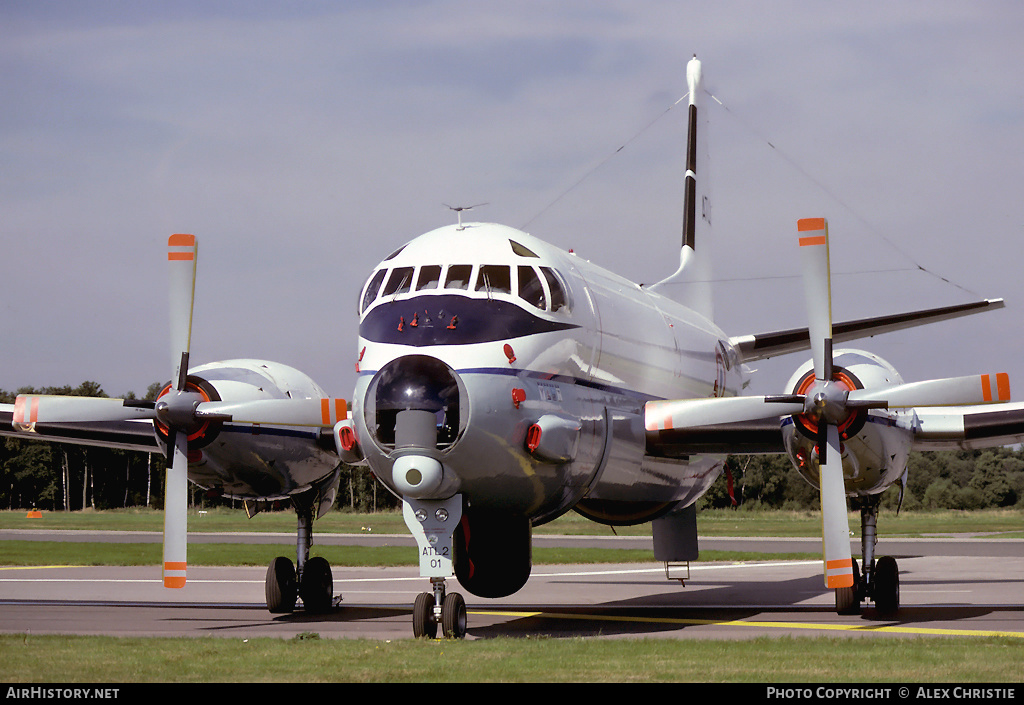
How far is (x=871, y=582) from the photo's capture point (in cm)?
1769

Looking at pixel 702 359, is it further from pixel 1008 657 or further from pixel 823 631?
pixel 1008 657

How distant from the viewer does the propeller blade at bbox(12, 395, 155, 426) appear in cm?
1644

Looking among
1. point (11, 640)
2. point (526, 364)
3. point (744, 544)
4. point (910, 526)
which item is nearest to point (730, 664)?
point (526, 364)

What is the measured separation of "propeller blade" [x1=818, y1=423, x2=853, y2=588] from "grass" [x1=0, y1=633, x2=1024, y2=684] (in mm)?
1934

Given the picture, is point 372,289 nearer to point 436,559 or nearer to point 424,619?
point 436,559

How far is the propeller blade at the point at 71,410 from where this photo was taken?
53.9ft

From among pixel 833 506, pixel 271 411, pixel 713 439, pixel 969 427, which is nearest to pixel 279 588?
pixel 271 411

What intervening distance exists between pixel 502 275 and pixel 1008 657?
267 inches

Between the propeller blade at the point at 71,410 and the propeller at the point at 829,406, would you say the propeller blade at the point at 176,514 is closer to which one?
the propeller blade at the point at 71,410

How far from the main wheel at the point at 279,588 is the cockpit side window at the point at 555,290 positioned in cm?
650

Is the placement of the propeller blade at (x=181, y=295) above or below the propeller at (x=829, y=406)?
above

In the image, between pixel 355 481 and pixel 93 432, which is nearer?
pixel 93 432

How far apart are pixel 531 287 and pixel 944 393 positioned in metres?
5.62
